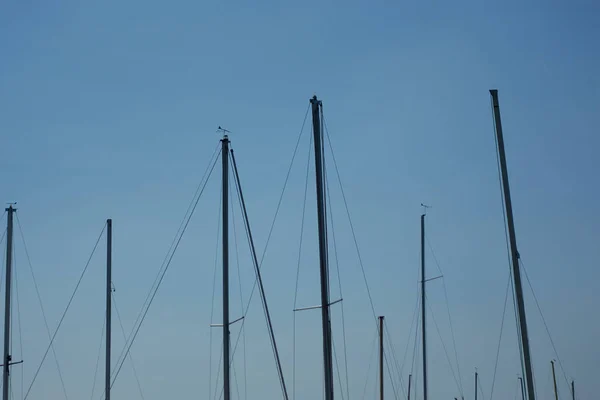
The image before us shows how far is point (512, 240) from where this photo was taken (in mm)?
28766

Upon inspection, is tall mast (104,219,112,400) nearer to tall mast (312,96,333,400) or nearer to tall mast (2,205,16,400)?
tall mast (2,205,16,400)

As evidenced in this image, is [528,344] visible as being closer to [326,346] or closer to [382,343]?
[326,346]

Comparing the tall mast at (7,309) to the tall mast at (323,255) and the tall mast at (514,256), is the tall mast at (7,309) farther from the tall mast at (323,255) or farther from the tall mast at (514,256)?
the tall mast at (514,256)

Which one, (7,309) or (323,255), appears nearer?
(323,255)

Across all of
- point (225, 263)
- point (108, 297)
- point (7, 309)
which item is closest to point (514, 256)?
point (225, 263)

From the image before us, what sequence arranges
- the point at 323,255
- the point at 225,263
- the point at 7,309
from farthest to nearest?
1. the point at 7,309
2. the point at 225,263
3. the point at 323,255

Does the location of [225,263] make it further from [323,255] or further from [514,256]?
[514,256]

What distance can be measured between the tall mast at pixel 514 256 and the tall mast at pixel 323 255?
5.82m

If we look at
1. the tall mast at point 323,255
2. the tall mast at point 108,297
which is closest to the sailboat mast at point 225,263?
the tall mast at point 323,255

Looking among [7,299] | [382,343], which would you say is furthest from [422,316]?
[7,299]

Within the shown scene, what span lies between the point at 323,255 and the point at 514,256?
19.7 feet

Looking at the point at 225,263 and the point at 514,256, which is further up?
the point at 225,263

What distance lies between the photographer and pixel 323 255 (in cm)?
2812

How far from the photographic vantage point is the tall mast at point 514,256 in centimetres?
2742
